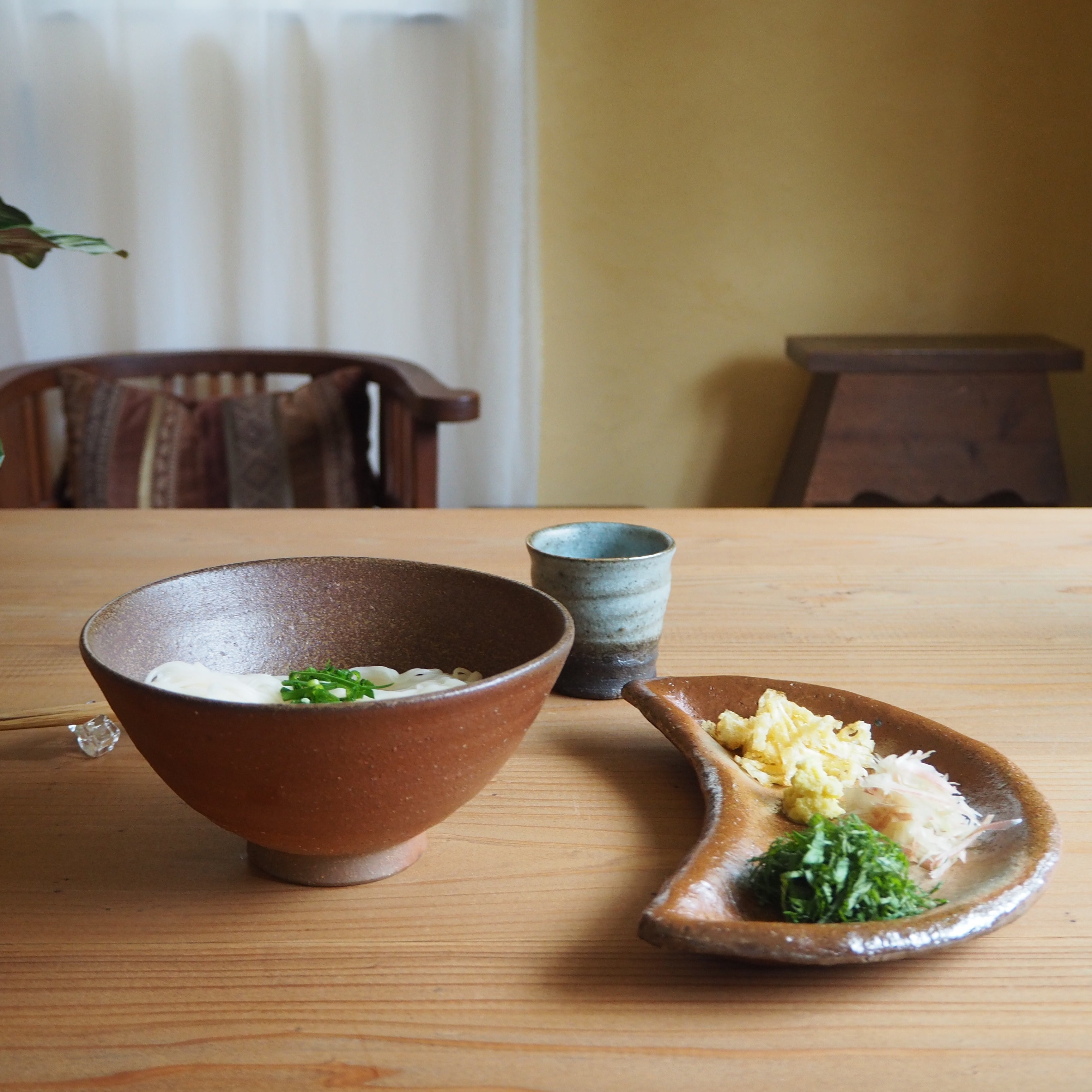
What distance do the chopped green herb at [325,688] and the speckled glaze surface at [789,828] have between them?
0.57ft

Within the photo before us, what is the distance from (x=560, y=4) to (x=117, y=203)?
43.0 inches

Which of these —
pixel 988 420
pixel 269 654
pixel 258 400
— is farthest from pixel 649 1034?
pixel 988 420

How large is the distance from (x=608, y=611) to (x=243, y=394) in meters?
1.75

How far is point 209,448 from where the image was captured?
2.15 m

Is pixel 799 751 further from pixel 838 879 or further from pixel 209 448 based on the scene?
pixel 209 448

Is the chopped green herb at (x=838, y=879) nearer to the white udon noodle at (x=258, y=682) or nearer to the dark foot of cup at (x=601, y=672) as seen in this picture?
the white udon noodle at (x=258, y=682)

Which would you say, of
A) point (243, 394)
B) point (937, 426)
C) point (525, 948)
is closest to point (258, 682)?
point (525, 948)

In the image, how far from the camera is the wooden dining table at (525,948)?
0.43m

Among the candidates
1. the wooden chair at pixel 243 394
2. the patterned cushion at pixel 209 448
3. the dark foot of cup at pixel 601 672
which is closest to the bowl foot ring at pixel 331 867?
the dark foot of cup at pixel 601 672

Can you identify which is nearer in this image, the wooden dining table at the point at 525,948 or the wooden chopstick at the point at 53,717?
the wooden dining table at the point at 525,948

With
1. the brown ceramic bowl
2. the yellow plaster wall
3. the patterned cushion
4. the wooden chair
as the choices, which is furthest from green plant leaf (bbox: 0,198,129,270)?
the yellow plaster wall

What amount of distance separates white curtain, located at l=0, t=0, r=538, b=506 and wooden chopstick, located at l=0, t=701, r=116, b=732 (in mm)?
1980

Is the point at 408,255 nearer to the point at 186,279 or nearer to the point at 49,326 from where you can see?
the point at 186,279

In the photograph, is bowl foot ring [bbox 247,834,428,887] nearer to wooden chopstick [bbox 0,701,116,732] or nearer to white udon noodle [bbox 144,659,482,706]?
white udon noodle [bbox 144,659,482,706]
